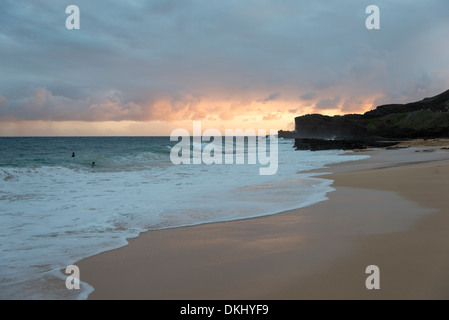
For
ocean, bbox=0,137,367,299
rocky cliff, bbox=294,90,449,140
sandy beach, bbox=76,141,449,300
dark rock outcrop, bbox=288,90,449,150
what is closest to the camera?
sandy beach, bbox=76,141,449,300

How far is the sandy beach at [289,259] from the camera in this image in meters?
3.22

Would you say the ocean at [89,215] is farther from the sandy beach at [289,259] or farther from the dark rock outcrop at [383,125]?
the dark rock outcrop at [383,125]

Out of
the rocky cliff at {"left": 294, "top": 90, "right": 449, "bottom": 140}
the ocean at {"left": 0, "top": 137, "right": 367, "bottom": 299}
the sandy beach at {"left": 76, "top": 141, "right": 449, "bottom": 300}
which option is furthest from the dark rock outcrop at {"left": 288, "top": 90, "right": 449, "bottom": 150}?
the sandy beach at {"left": 76, "top": 141, "right": 449, "bottom": 300}

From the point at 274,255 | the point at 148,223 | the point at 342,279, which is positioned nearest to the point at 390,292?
the point at 342,279

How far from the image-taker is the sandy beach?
10.6 ft

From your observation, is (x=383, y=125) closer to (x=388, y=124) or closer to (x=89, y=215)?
(x=388, y=124)

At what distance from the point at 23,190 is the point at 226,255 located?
10388 mm

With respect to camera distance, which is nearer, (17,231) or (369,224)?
(369,224)

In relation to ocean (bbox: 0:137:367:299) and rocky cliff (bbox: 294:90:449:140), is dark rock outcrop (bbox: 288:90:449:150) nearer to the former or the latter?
rocky cliff (bbox: 294:90:449:140)

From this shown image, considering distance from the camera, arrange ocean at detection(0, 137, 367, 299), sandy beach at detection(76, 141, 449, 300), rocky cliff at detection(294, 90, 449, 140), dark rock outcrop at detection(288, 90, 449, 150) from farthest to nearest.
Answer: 1. rocky cliff at detection(294, 90, 449, 140)
2. dark rock outcrop at detection(288, 90, 449, 150)
3. ocean at detection(0, 137, 367, 299)
4. sandy beach at detection(76, 141, 449, 300)

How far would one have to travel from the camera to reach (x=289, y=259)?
4066 millimetres
